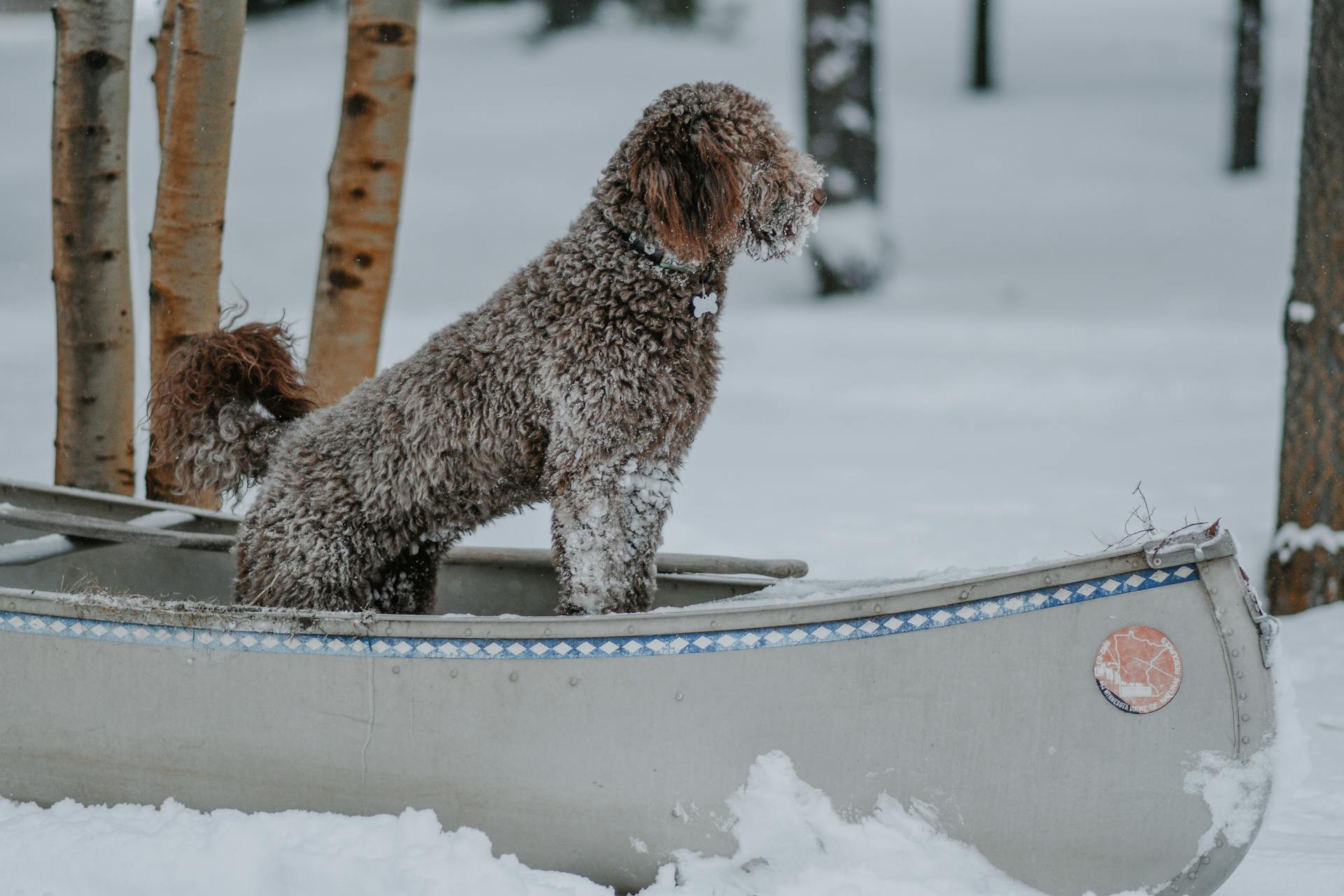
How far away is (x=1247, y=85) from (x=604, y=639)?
615 inches

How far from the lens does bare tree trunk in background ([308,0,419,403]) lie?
4.86 m

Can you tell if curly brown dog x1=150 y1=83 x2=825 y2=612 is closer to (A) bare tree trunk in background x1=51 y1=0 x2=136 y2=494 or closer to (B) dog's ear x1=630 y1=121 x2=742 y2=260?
(B) dog's ear x1=630 y1=121 x2=742 y2=260

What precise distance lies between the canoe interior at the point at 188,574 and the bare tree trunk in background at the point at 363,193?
2.95 feet

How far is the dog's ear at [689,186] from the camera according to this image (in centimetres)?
302

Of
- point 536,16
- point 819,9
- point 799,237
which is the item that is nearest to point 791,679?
point 799,237

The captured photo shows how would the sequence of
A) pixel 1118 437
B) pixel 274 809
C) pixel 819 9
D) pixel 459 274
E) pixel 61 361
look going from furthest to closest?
pixel 459 274, pixel 819 9, pixel 1118 437, pixel 61 361, pixel 274 809

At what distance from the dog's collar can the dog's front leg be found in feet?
1.59

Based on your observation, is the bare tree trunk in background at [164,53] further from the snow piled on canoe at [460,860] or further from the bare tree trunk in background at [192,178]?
the snow piled on canoe at [460,860]

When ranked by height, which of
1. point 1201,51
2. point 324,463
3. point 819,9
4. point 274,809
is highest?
point 1201,51

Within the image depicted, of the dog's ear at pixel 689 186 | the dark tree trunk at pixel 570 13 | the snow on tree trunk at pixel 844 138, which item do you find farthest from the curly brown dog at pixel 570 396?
the dark tree trunk at pixel 570 13

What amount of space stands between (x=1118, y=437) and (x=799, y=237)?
579 cm

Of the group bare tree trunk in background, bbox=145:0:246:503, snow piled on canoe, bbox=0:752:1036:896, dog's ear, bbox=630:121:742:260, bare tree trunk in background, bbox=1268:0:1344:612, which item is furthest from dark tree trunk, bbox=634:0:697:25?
snow piled on canoe, bbox=0:752:1036:896

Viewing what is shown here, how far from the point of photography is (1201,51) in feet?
76.8

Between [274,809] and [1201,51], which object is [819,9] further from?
[1201,51]
